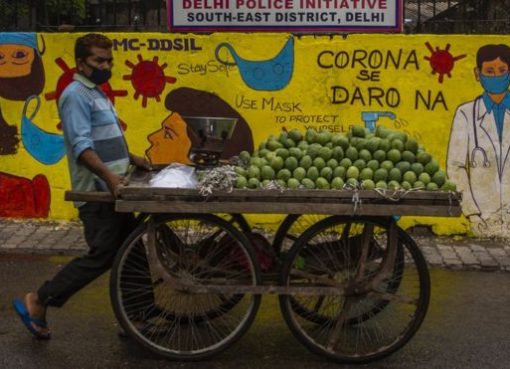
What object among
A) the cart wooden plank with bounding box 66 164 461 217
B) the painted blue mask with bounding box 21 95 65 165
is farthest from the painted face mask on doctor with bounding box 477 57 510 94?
the painted blue mask with bounding box 21 95 65 165

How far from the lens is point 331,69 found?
7207 mm

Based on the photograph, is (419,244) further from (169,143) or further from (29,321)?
(29,321)

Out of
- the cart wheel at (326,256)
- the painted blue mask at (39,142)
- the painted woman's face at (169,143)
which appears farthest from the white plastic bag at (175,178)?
the painted blue mask at (39,142)

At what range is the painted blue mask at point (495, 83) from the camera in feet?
23.2

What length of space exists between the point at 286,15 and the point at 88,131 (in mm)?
3586

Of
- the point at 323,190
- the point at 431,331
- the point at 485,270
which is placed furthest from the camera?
the point at 485,270

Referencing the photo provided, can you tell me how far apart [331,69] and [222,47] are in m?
1.06

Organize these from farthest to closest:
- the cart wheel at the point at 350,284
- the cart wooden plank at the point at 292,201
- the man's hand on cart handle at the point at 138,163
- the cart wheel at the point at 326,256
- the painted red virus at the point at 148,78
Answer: the painted red virus at the point at 148,78 < the man's hand on cart handle at the point at 138,163 < the cart wheel at the point at 326,256 < the cart wheel at the point at 350,284 < the cart wooden plank at the point at 292,201

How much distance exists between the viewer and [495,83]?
7.08 m

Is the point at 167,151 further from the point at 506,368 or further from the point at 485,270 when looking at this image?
the point at 506,368

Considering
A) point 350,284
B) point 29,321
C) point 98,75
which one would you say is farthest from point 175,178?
point 29,321

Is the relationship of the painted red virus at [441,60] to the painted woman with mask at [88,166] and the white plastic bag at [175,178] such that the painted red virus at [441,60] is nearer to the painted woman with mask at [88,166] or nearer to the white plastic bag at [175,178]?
the white plastic bag at [175,178]

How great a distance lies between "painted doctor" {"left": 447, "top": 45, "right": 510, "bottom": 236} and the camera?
7070 mm

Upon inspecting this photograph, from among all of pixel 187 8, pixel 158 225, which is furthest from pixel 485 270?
pixel 187 8
